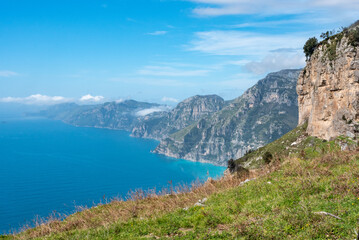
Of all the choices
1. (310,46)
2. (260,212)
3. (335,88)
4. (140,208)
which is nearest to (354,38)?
(335,88)

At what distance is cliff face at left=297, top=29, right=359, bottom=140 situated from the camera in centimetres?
5569

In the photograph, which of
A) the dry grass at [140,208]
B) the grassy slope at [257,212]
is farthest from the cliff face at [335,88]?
the dry grass at [140,208]

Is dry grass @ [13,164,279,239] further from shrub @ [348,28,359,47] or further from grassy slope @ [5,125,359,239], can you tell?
shrub @ [348,28,359,47]

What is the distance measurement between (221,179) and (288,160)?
14.2 ft

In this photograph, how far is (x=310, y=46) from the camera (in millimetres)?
83062

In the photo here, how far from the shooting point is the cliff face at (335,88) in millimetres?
55688

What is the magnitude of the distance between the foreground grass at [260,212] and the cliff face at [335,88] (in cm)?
4972

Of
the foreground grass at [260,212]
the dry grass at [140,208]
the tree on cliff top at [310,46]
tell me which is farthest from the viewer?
the tree on cliff top at [310,46]

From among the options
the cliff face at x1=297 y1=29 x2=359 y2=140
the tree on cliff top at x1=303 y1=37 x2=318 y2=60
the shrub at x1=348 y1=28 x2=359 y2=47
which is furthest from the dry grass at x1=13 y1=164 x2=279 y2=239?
the tree on cliff top at x1=303 y1=37 x2=318 y2=60

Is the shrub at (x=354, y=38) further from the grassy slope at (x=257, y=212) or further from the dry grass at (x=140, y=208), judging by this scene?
the dry grass at (x=140, y=208)

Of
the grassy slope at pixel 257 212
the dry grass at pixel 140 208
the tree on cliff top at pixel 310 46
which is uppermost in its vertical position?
the tree on cliff top at pixel 310 46

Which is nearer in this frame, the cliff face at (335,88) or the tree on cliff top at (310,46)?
the cliff face at (335,88)

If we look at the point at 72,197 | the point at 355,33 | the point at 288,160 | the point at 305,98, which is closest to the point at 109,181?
the point at 72,197

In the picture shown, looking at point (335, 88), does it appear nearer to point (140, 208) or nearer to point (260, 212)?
point (260, 212)
